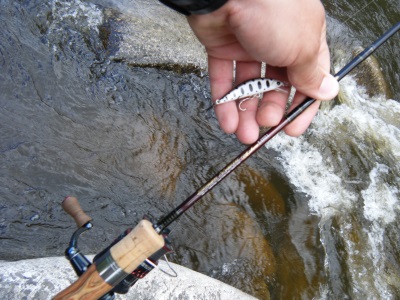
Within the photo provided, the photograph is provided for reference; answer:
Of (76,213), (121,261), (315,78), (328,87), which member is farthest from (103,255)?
(328,87)

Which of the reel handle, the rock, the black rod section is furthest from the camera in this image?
the rock

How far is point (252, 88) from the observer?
120 inches

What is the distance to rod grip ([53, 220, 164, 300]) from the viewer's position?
195 cm

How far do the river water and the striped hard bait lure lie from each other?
167 centimetres

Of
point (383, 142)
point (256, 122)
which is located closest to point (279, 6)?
point (256, 122)

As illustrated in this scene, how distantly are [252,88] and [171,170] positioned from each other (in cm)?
179

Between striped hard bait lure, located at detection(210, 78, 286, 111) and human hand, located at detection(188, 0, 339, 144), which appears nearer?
human hand, located at detection(188, 0, 339, 144)

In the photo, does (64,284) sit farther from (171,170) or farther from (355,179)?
(355,179)

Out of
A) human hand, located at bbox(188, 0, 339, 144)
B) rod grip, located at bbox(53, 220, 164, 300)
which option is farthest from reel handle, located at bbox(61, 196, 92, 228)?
human hand, located at bbox(188, 0, 339, 144)

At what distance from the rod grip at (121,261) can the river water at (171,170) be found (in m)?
1.88

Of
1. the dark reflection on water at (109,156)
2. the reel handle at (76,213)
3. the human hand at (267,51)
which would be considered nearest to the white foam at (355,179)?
the dark reflection on water at (109,156)

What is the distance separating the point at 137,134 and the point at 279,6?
9.37 feet

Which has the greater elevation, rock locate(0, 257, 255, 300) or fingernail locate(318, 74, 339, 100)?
fingernail locate(318, 74, 339, 100)

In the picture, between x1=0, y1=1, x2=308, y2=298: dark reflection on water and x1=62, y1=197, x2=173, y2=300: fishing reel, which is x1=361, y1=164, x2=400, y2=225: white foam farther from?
x1=62, y1=197, x2=173, y2=300: fishing reel
